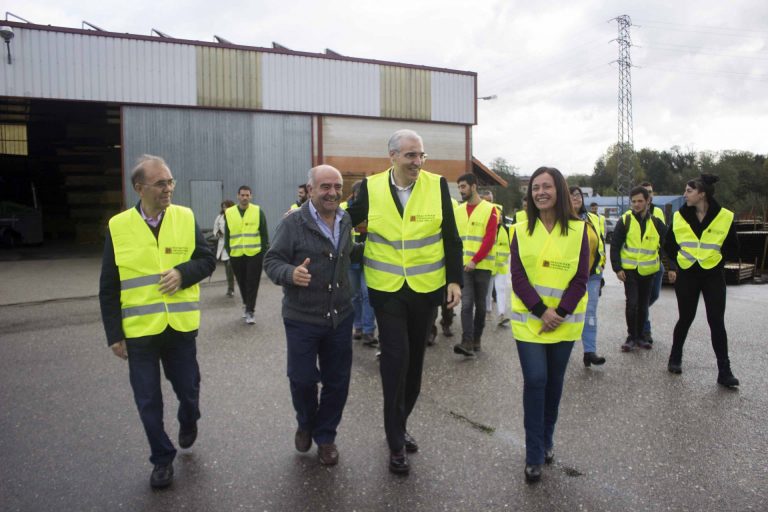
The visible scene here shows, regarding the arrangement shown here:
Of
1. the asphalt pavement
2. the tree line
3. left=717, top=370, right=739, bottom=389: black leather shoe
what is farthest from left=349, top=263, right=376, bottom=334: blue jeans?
the tree line

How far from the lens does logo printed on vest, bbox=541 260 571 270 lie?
11.8 feet

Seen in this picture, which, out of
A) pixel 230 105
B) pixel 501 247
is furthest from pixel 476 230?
pixel 230 105

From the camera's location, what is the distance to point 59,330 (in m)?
8.05

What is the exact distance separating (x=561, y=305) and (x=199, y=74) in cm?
1840

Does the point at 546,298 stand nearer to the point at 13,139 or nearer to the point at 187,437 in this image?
A: the point at 187,437

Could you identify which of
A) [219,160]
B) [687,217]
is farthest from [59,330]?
[219,160]

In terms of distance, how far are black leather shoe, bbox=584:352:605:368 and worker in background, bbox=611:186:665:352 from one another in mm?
902

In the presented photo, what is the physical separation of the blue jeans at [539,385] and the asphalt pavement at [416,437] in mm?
232

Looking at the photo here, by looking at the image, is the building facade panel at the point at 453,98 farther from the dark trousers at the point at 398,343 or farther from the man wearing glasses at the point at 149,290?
the man wearing glasses at the point at 149,290

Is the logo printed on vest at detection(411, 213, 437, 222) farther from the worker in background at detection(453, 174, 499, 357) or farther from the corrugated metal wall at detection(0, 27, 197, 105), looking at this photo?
the corrugated metal wall at detection(0, 27, 197, 105)

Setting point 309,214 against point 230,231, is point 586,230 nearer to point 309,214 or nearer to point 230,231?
point 309,214

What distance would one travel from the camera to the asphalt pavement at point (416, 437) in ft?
10.9

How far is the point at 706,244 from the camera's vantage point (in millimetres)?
5496

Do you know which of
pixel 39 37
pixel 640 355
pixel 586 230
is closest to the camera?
pixel 586 230
